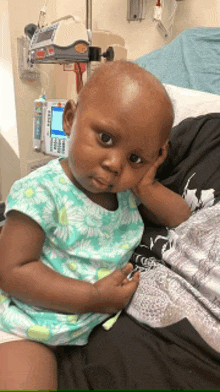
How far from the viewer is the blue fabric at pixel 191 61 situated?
123cm

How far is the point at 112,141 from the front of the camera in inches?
23.3

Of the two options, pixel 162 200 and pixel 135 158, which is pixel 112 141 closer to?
pixel 135 158

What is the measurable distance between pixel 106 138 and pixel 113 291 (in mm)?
315

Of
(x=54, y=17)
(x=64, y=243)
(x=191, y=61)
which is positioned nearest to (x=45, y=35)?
(x=191, y=61)

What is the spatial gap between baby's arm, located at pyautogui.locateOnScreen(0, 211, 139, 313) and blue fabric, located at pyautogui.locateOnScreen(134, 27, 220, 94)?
925 mm

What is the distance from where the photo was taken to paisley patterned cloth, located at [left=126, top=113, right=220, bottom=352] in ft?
1.85

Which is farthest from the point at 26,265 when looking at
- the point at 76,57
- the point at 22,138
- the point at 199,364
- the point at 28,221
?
the point at 22,138

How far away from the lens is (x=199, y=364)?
1.65 feet

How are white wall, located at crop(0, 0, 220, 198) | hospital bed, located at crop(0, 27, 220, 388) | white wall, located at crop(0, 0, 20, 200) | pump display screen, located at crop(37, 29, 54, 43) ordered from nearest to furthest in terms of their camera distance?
hospital bed, located at crop(0, 27, 220, 388) < pump display screen, located at crop(37, 29, 54, 43) < white wall, located at crop(0, 0, 220, 198) < white wall, located at crop(0, 0, 20, 200)

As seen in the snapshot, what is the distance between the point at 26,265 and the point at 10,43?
1.87 metres

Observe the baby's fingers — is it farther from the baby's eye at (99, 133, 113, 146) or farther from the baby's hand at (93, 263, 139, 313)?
the baby's eye at (99, 133, 113, 146)

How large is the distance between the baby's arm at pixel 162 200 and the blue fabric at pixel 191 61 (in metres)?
0.61

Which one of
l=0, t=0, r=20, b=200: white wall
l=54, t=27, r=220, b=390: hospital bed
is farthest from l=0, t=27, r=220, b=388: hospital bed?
l=0, t=0, r=20, b=200: white wall

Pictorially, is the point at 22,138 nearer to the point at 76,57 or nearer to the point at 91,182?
the point at 76,57
